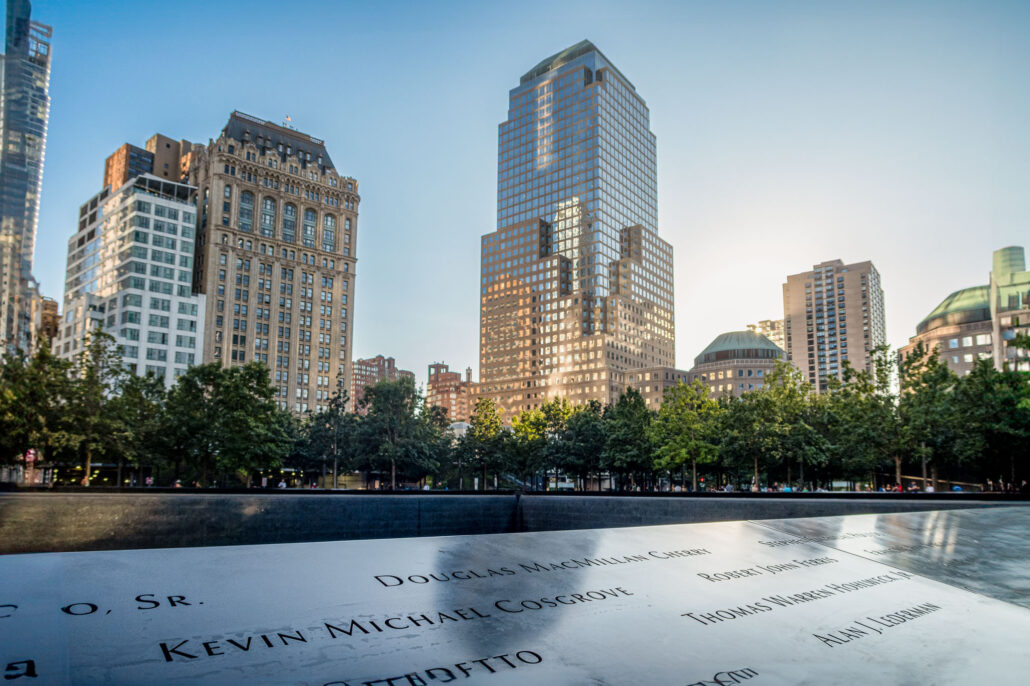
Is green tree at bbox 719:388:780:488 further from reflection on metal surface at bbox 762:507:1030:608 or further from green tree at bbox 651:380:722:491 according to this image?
reflection on metal surface at bbox 762:507:1030:608

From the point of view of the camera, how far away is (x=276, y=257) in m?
135

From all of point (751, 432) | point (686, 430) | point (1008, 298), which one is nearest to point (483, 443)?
point (686, 430)

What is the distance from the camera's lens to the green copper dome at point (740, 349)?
182 m

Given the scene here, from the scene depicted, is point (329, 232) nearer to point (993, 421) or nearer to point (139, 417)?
point (139, 417)

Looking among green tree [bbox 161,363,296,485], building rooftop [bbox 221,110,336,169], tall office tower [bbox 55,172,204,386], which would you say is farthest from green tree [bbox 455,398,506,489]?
building rooftop [bbox 221,110,336,169]


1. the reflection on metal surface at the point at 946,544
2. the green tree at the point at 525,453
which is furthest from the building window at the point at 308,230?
the reflection on metal surface at the point at 946,544

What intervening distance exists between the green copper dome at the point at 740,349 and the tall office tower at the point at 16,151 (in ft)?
509

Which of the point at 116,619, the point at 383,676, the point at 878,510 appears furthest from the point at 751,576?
the point at 878,510

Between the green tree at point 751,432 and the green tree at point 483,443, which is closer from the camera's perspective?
the green tree at point 751,432

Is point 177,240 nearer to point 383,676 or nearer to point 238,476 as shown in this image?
point 238,476

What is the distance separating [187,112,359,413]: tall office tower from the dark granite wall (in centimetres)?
10955

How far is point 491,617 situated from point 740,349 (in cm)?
18829

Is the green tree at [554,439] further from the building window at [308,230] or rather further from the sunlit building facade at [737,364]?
the sunlit building facade at [737,364]

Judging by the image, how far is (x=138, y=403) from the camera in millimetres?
50469
